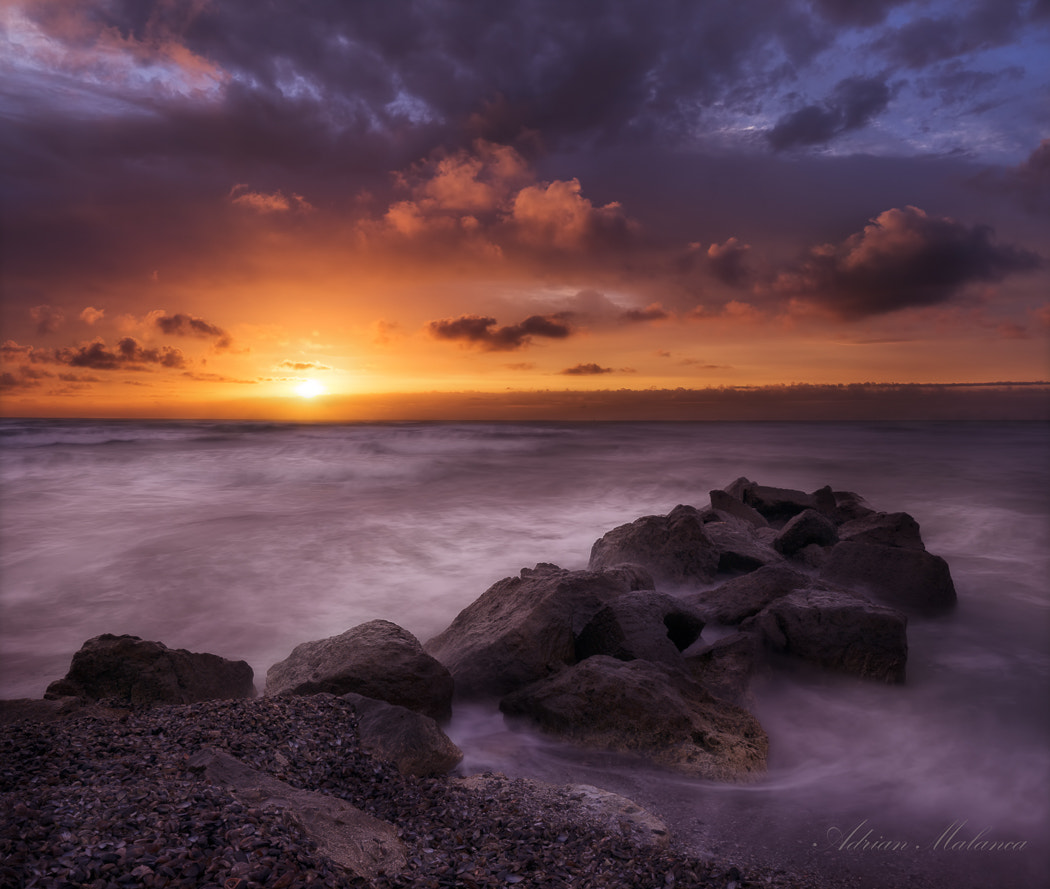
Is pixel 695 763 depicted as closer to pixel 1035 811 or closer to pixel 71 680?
pixel 1035 811

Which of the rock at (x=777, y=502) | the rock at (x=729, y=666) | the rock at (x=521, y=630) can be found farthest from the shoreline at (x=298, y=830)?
the rock at (x=777, y=502)

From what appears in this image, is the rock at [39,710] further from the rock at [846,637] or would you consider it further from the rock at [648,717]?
the rock at [846,637]

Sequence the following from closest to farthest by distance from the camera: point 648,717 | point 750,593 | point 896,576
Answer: point 648,717
point 750,593
point 896,576

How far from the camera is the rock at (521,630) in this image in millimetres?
5359

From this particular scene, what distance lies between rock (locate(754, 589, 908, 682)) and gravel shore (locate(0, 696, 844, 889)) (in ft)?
10.3

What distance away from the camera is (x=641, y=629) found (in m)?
5.61

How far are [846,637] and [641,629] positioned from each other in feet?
6.77

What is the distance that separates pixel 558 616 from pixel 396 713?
185cm

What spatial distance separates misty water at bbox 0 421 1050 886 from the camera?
4.12 metres

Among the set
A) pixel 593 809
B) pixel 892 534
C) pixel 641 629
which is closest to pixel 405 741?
pixel 593 809

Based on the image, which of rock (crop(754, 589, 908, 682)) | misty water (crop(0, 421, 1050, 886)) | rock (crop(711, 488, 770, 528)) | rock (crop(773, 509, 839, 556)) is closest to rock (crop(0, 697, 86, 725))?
misty water (crop(0, 421, 1050, 886))

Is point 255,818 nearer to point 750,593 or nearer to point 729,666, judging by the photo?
point 729,666

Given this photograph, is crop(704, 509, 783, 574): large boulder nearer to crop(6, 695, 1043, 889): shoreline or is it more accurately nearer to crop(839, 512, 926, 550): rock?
crop(839, 512, 926, 550): rock

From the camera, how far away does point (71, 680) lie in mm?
4984
